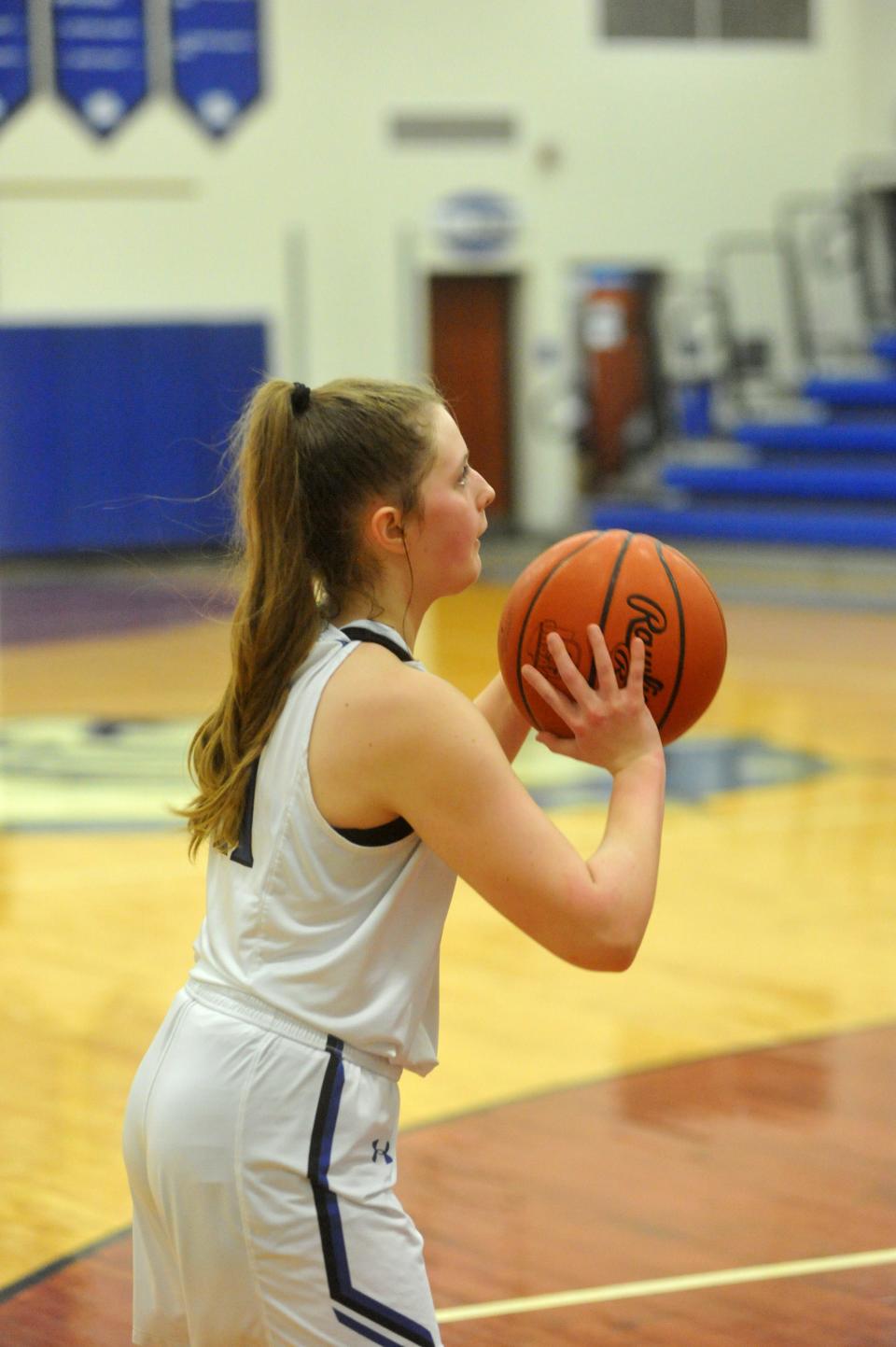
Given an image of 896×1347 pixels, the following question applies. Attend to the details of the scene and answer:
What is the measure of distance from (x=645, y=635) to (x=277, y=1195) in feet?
2.18

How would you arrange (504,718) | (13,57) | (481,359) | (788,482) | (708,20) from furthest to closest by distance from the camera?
1. (481,359)
2. (708,20)
3. (788,482)
4. (13,57)
5. (504,718)

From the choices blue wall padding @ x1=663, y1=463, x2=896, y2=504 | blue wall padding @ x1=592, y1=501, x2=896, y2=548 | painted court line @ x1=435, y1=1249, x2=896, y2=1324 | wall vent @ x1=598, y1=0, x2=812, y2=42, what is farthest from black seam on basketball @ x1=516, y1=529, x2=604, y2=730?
wall vent @ x1=598, y1=0, x2=812, y2=42

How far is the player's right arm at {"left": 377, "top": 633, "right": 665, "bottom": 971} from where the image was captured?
1672mm

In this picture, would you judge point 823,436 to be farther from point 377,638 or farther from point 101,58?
point 377,638

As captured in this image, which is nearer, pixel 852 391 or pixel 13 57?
→ pixel 13 57

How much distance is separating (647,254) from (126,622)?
6.45 meters

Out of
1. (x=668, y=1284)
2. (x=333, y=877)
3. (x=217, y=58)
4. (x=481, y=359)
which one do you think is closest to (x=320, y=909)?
(x=333, y=877)

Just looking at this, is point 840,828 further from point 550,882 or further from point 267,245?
point 267,245

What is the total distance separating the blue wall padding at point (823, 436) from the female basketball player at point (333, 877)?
11.5m

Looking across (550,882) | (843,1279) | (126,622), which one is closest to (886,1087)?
(843,1279)

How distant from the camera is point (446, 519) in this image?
1.80 metres

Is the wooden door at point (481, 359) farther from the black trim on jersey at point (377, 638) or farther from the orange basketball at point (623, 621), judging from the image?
the black trim on jersey at point (377, 638)

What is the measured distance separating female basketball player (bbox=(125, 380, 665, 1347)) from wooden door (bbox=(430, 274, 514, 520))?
556 inches

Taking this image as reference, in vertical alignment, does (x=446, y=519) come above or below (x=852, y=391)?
above
